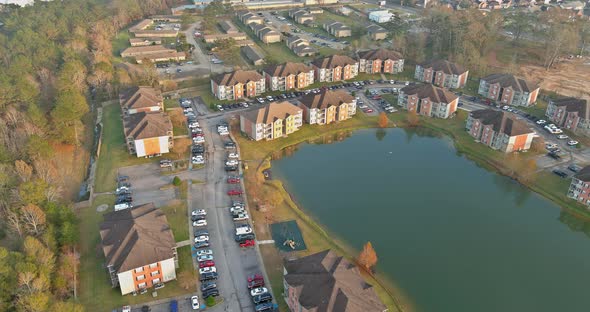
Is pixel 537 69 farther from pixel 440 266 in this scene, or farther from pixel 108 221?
pixel 108 221

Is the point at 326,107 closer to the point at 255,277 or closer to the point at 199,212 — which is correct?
the point at 199,212

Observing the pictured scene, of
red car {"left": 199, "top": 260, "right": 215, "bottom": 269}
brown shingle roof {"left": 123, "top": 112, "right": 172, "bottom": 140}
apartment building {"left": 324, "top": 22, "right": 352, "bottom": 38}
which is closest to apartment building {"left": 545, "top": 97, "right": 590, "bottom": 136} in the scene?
apartment building {"left": 324, "top": 22, "right": 352, "bottom": 38}

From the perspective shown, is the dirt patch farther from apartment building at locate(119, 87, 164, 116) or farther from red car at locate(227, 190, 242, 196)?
apartment building at locate(119, 87, 164, 116)

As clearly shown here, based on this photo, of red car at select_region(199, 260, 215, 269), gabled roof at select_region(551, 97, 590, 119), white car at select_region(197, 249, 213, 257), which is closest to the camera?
red car at select_region(199, 260, 215, 269)

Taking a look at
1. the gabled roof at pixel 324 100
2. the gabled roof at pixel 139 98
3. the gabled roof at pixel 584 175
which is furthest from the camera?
the gabled roof at pixel 324 100

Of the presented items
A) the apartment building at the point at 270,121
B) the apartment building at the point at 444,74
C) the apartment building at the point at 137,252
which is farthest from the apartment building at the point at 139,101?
the apartment building at the point at 444,74

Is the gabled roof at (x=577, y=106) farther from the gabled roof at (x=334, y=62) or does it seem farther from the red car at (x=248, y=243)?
the red car at (x=248, y=243)

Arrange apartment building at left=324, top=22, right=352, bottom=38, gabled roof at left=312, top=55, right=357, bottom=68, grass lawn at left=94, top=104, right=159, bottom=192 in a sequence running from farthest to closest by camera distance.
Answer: apartment building at left=324, top=22, right=352, bottom=38 < gabled roof at left=312, top=55, right=357, bottom=68 < grass lawn at left=94, top=104, right=159, bottom=192
